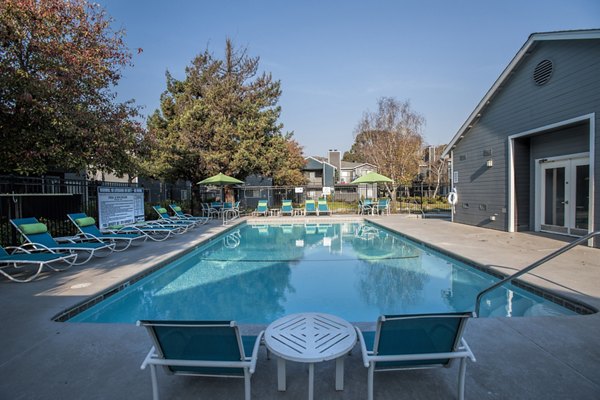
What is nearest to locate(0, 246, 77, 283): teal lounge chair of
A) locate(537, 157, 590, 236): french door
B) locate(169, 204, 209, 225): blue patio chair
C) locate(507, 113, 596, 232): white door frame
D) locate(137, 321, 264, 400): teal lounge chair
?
locate(137, 321, 264, 400): teal lounge chair

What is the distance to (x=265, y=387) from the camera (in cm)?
224

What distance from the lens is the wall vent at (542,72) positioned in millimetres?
8484

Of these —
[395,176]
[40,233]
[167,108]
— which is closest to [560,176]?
[40,233]

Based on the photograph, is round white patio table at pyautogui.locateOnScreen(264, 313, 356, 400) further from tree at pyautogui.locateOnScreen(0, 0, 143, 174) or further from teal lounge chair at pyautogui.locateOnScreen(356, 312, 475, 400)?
tree at pyautogui.locateOnScreen(0, 0, 143, 174)

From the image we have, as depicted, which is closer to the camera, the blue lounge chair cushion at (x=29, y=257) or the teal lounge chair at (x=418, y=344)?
the teal lounge chair at (x=418, y=344)

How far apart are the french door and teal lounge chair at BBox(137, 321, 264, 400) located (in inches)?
368

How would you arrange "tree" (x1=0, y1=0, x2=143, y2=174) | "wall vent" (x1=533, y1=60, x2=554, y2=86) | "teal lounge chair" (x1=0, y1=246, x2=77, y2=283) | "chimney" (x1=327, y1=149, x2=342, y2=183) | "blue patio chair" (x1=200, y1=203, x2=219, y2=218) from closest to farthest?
"teal lounge chair" (x1=0, y1=246, x2=77, y2=283) → "tree" (x1=0, y1=0, x2=143, y2=174) → "wall vent" (x1=533, y1=60, x2=554, y2=86) → "blue patio chair" (x1=200, y1=203, x2=219, y2=218) → "chimney" (x1=327, y1=149, x2=342, y2=183)

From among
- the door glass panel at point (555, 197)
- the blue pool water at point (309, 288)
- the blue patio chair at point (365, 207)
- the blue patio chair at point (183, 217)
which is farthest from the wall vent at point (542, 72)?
the blue patio chair at point (183, 217)

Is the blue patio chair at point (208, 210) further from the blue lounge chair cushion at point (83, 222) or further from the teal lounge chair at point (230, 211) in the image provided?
the blue lounge chair cushion at point (83, 222)

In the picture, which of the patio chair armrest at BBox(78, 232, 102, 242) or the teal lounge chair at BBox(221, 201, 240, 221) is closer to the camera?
the patio chair armrest at BBox(78, 232, 102, 242)

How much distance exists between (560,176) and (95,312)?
36.8 ft

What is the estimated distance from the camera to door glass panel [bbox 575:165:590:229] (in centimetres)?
802

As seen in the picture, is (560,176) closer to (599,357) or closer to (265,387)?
(599,357)

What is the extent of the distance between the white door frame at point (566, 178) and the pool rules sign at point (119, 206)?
12495 millimetres
